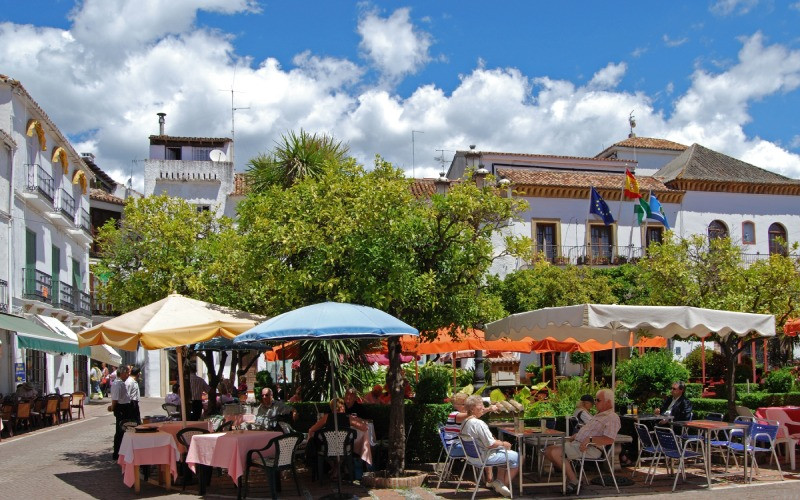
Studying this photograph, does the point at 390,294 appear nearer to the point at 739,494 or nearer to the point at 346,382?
the point at 739,494

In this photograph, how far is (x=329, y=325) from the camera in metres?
9.55

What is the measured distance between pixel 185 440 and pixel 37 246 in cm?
1880

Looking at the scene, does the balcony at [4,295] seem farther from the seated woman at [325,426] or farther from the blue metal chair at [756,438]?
the blue metal chair at [756,438]

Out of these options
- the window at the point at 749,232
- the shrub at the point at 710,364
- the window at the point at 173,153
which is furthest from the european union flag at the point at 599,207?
the window at the point at 173,153

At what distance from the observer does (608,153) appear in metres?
44.9

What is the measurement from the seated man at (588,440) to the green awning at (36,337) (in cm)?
1322

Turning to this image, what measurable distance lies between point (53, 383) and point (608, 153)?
99.8 ft

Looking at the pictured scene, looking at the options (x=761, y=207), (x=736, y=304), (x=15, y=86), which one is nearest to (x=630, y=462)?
(x=736, y=304)

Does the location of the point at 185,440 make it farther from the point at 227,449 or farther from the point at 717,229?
the point at 717,229

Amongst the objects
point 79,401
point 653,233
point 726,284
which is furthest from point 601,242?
point 79,401

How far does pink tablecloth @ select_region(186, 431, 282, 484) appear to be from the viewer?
32.5 feet

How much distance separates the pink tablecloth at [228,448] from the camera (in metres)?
9.91

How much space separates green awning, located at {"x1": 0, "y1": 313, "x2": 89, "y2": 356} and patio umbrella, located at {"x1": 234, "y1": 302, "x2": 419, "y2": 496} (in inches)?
445

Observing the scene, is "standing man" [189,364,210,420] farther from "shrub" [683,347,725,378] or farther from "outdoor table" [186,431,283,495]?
"shrub" [683,347,725,378]
